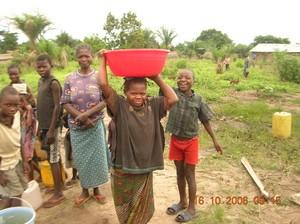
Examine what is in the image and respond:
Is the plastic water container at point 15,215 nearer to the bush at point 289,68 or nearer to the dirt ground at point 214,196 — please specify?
the dirt ground at point 214,196

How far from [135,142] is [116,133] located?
0.14m

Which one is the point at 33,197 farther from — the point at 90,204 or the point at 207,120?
the point at 207,120

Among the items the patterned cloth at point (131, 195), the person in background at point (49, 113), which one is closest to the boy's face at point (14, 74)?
the person in background at point (49, 113)

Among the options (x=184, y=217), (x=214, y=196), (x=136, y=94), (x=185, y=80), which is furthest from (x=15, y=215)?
(x=214, y=196)

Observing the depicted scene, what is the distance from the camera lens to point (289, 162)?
15.6ft

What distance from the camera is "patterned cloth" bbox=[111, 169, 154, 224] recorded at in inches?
95.6

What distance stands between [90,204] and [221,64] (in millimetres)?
16857

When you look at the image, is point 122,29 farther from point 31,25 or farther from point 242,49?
point 242,49

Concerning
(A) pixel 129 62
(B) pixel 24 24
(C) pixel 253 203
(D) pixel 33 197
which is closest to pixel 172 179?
(C) pixel 253 203

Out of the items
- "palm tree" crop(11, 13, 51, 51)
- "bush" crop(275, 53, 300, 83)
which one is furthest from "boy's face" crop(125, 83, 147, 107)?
"palm tree" crop(11, 13, 51, 51)

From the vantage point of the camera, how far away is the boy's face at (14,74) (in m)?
3.70

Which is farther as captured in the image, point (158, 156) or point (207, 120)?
point (207, 120)

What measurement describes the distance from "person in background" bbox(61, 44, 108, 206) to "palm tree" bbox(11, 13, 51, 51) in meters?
17.8
